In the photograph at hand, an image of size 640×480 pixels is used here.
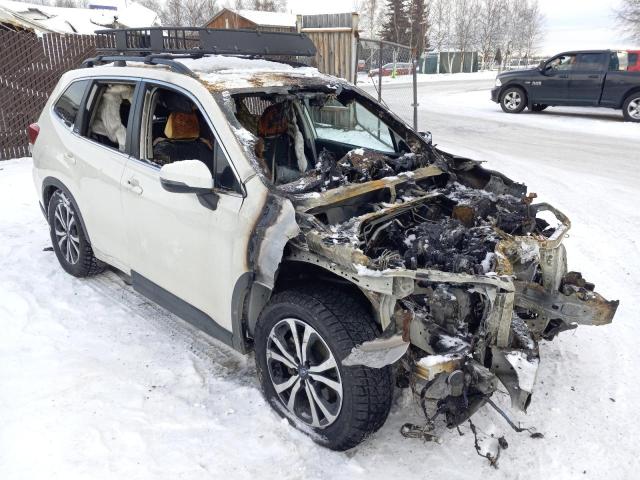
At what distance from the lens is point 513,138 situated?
11906 mm

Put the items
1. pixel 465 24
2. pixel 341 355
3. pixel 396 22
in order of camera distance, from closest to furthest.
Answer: pixel 341 355 → pixel 396 22 → pixel 465 24

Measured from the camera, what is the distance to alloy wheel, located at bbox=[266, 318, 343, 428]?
9.15 feet

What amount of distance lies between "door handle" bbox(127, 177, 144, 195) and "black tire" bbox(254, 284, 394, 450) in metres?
1.31

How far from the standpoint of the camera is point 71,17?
2344cm

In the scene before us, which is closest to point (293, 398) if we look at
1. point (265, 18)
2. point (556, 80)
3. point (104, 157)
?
point (104, 157)

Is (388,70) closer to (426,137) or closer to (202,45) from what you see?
(426,137)

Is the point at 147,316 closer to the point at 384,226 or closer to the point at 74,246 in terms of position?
the point at 74,246

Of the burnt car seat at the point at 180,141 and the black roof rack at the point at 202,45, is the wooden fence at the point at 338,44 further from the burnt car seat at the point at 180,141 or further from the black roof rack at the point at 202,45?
the burnt car seat at the point at 180,141

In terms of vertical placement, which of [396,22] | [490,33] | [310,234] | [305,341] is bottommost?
[305,341]

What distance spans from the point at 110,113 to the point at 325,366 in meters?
2.78

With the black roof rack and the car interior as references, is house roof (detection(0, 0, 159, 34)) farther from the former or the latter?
the car interior

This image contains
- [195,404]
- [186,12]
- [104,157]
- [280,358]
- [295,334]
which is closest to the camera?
[295,334]

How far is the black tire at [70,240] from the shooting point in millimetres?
4574

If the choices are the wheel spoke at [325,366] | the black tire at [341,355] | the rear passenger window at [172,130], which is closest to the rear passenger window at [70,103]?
the rear passenger window at [172,130]
